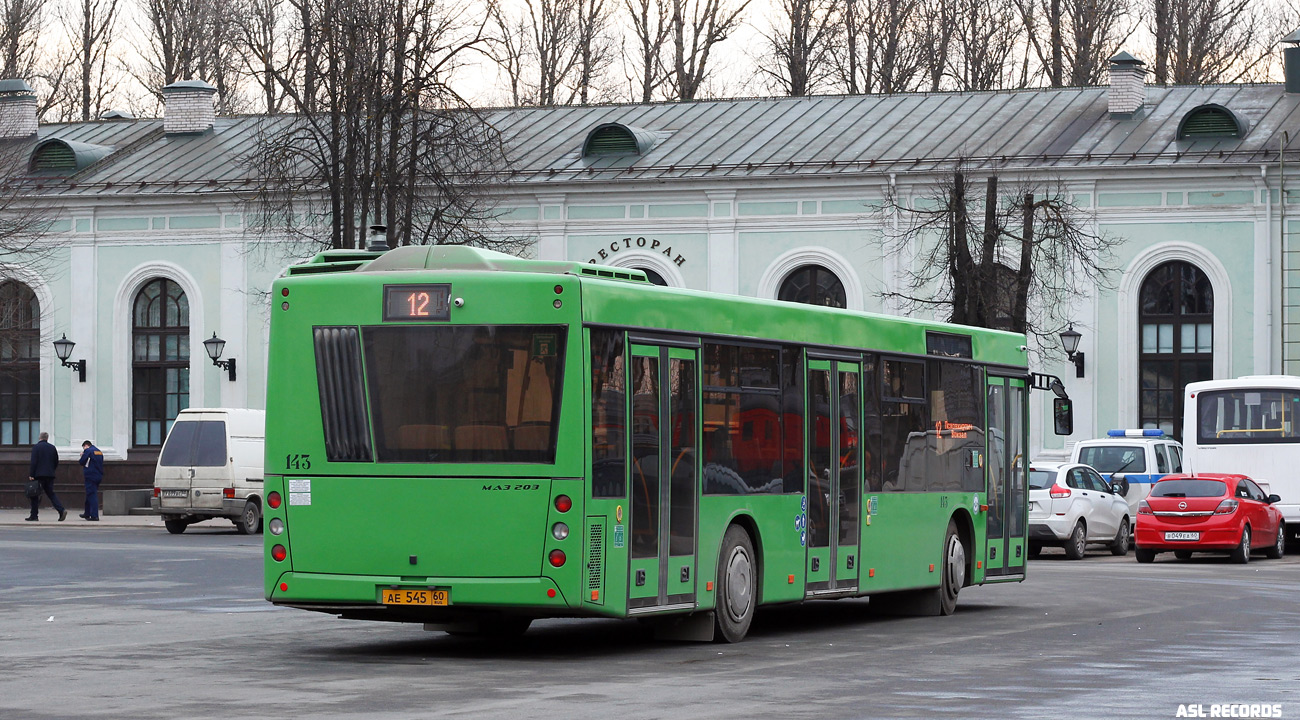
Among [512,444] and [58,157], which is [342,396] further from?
[58,157]

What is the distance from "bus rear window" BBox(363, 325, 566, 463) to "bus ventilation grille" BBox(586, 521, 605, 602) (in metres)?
0.58

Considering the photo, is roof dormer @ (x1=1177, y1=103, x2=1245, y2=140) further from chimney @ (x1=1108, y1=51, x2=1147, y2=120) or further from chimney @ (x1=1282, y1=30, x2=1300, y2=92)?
chimney @ (x1=1282, y1=30, x2=1300, y2=92)

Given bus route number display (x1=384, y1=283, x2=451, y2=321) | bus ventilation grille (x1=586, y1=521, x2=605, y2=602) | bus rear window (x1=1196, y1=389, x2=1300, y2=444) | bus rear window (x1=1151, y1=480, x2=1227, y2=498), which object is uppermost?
bus route number display (x1=384, y1=283, x2=451, y2=321)

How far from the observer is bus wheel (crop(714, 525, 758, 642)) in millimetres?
14914

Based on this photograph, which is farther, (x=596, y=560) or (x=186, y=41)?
(x=186, y=41)

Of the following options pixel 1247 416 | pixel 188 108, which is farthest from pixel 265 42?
pixel 1247 416

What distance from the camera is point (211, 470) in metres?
34.3

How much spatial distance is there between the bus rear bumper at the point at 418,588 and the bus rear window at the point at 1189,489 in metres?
17.3

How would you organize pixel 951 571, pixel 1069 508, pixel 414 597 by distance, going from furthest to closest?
pixel 1069 508 → pixel 951 571 → pixel 414 597

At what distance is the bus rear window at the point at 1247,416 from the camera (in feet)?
106

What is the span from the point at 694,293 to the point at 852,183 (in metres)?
28.8

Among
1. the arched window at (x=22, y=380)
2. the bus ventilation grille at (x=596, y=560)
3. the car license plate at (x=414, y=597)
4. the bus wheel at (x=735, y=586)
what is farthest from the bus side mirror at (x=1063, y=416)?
the arched window at (x=22, y=380)

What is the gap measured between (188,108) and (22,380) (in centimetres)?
808

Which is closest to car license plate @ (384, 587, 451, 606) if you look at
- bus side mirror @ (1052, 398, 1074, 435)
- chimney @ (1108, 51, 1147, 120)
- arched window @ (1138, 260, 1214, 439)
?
bus side mirror @ (1052, 398, 1074, 435)
